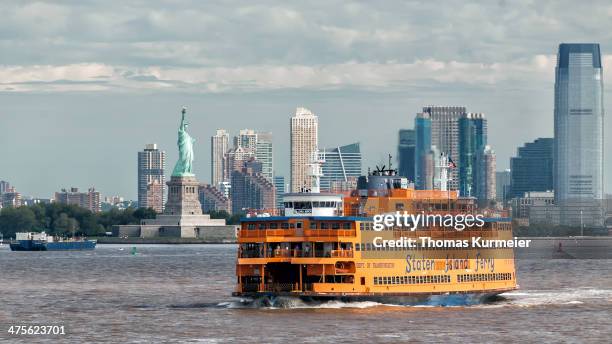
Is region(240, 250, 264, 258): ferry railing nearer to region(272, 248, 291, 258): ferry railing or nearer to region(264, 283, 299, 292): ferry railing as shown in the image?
region(272, 248, 291, 258): ferry railing

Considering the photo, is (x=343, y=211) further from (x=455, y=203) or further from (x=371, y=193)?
(x=455, y=203)

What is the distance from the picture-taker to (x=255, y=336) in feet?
253

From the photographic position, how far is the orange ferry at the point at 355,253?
284ft

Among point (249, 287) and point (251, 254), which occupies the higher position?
point (251, 254)

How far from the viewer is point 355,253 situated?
86.1m

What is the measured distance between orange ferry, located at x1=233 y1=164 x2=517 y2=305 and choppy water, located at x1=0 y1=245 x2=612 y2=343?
3.81 feet

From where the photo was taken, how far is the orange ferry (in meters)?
86.5

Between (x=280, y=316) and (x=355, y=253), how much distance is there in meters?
5.42

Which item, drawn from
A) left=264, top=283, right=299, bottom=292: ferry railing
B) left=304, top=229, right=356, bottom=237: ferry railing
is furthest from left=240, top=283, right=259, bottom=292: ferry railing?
left=304, top=229, right=356, bottom=237: ferry railing

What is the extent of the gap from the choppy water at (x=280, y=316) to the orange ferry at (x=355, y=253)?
45.8 inches

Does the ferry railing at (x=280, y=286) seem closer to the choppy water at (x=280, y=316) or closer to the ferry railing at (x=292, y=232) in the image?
the choppy water at (x=280, y=316)

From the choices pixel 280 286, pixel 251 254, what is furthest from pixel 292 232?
pixel 280 286

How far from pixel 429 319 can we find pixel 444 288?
7301 mm

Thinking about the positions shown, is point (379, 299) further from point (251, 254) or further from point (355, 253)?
point (251, 254)
